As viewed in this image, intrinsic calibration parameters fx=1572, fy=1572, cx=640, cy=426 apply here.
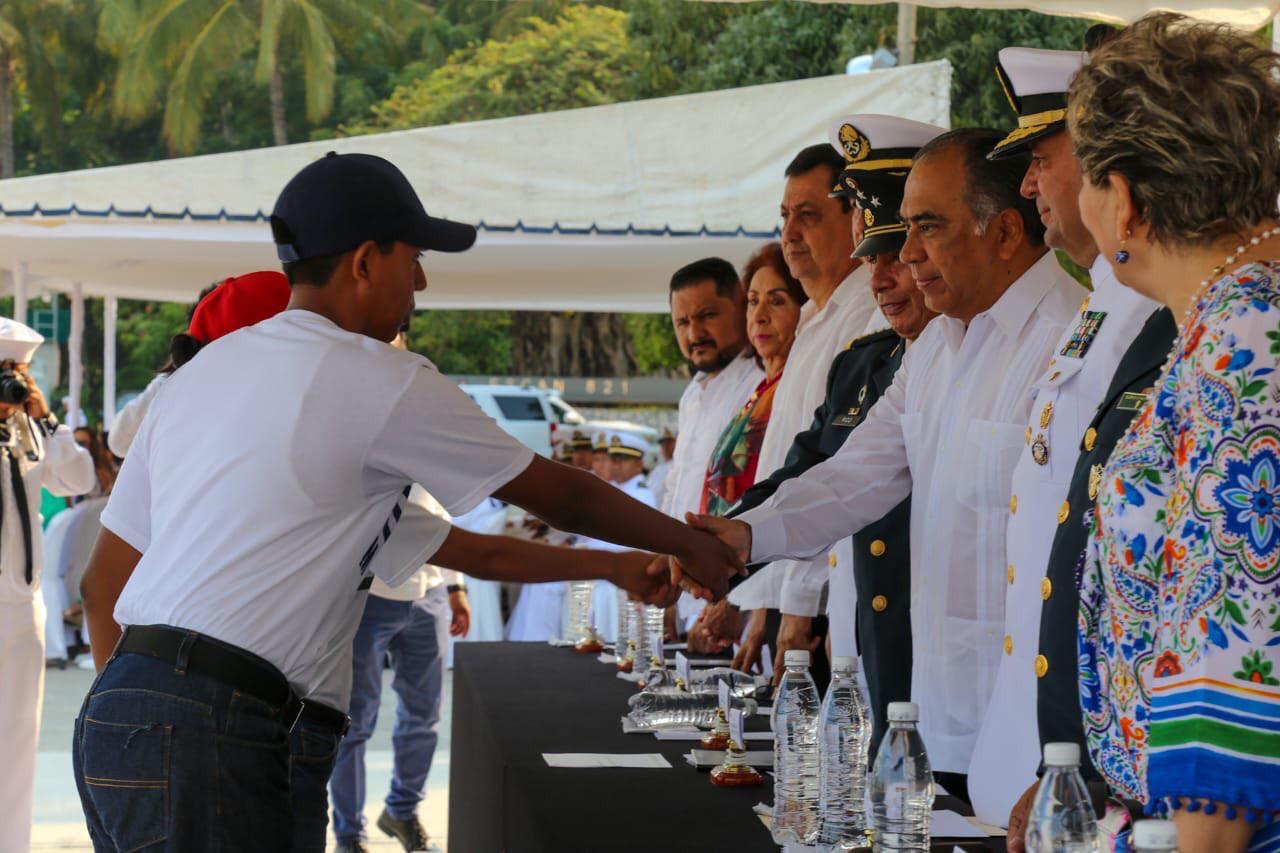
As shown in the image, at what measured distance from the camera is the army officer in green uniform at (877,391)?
308 centimetres

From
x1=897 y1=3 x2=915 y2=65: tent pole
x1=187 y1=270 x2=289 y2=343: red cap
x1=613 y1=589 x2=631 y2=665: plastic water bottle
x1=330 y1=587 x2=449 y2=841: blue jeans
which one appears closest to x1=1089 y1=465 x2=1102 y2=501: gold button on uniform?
x1=187 y1=270 x2=289 y2=343: red cap

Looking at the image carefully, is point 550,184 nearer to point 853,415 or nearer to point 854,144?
point 854,144

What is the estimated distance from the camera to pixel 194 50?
30.8m

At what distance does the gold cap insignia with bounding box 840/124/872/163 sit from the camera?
12.0 feet

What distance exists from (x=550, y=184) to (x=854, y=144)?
422cm

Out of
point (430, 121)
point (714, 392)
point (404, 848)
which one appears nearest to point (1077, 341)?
point (714, 392)

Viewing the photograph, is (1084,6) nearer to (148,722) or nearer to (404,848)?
(148,722)

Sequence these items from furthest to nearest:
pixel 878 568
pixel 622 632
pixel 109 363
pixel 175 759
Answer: pixel 109 363 < pixel 622 632 < pixel 878 568 < pixel 175 759

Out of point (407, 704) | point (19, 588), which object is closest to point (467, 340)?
point (407, 704)

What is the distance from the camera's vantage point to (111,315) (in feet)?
36.3

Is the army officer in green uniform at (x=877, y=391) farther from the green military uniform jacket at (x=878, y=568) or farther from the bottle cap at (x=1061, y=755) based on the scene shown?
the bottle cap at (x=1061, y=755)

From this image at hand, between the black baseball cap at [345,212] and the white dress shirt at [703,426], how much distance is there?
2.72 m

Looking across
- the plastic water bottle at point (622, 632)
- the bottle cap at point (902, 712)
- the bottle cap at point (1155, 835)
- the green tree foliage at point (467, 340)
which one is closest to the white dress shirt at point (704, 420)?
the plastic water bottle at point (622, 632)

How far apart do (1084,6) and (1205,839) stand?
3.15m
